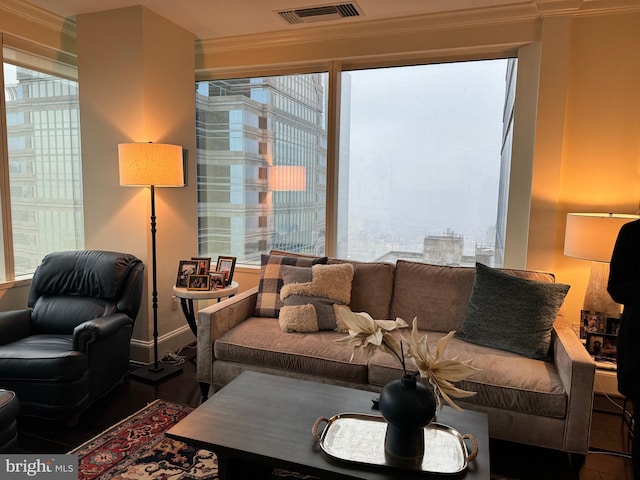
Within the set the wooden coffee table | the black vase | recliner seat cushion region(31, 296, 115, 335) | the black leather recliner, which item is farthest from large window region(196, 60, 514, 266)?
the black vase

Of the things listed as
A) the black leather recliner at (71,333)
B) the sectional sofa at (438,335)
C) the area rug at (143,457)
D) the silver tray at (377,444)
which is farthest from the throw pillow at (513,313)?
the black leather recliner at (71,333)

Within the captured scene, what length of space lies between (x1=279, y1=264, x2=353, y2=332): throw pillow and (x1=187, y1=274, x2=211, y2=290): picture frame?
24.1 inches

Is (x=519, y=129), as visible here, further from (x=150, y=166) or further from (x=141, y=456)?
(x=141, y=456)

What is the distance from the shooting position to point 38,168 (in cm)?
365

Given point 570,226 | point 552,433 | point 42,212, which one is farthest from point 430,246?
point 42,212

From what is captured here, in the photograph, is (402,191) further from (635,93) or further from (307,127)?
(635,93)

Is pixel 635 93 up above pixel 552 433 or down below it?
above

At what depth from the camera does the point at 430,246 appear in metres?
3.62

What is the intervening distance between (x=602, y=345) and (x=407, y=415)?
1.94m

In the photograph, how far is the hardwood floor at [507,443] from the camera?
7.30 feet

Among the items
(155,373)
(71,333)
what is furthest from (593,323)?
(71,333)

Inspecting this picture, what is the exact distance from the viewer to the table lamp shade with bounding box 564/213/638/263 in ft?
8.48

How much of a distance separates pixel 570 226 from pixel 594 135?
77 centimetres

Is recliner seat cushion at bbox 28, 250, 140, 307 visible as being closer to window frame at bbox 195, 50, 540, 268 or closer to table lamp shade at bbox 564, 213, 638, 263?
window frame at bbox 195, 50, 540, 268
